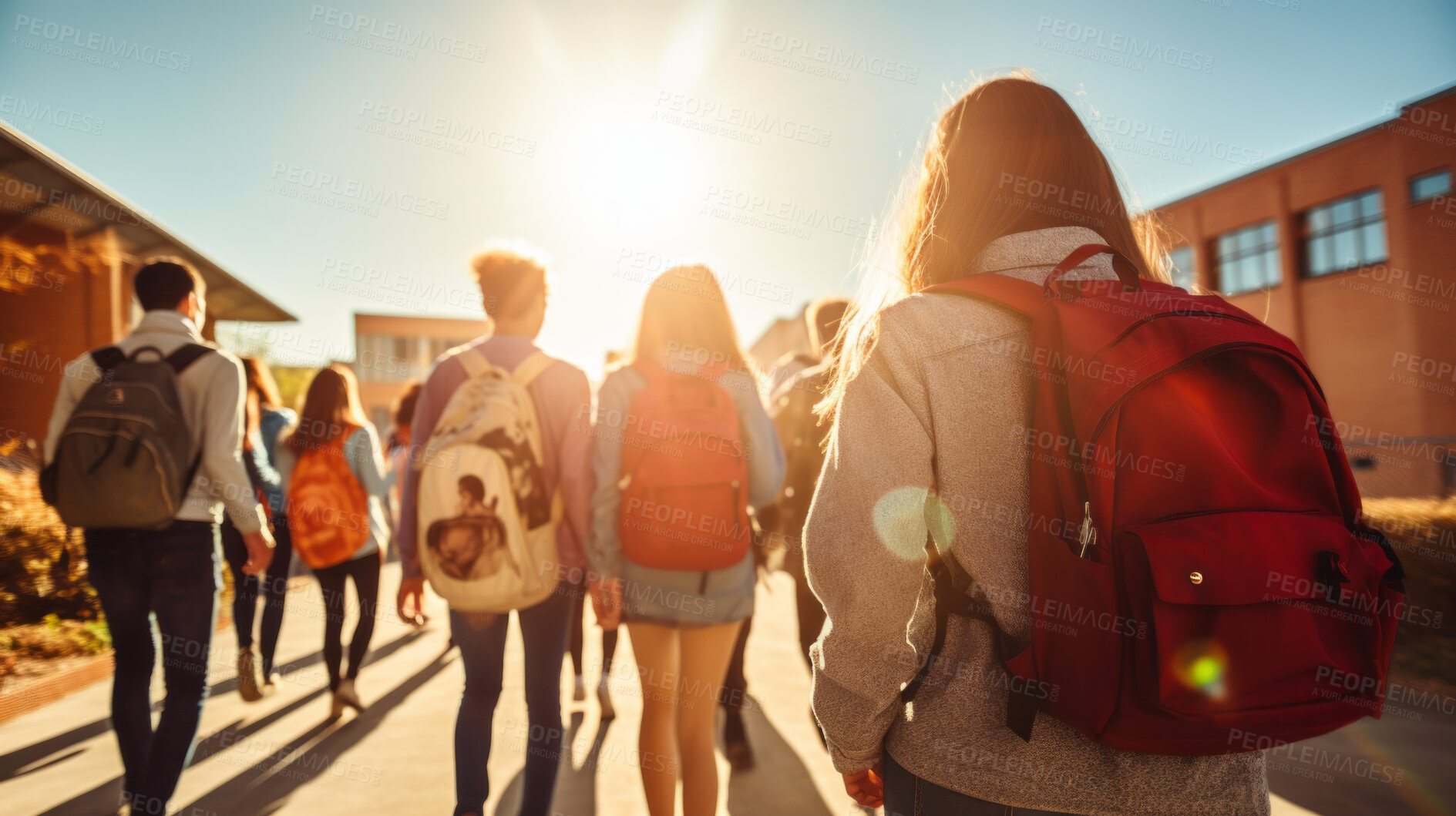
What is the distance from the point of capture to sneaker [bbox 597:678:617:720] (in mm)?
4750

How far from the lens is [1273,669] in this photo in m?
1.00

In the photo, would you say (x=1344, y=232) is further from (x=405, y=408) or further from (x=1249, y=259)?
(x=405, y=408)

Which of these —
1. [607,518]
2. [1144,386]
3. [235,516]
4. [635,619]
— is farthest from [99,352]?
[1144,386]

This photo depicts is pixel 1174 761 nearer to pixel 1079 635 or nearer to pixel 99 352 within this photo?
pixel 1079 635

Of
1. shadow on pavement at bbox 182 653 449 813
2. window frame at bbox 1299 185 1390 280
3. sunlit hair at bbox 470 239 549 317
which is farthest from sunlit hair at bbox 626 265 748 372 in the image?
window frame at bbox 1299 185 1390 280

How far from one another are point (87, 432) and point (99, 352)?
36cm

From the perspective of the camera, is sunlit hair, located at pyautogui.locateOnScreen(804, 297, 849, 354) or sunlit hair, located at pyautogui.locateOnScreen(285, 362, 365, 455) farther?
sunlit hair, located at pyautogui.locateOnScreen(285, 362, 365, 455)

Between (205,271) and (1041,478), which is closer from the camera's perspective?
(1041,478)

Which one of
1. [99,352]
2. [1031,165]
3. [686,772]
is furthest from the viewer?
[99,352]

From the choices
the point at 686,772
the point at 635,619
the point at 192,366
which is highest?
the point at 192,366

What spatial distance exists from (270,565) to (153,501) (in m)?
2.41

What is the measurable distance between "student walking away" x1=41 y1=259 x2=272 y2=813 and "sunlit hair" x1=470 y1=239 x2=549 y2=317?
1.08 metres

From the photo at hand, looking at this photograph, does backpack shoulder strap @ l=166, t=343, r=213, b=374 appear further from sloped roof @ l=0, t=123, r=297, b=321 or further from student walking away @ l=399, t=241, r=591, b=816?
sloped roof @ l=0, t=123, r=297, b=321

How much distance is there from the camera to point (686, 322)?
9.67ft
